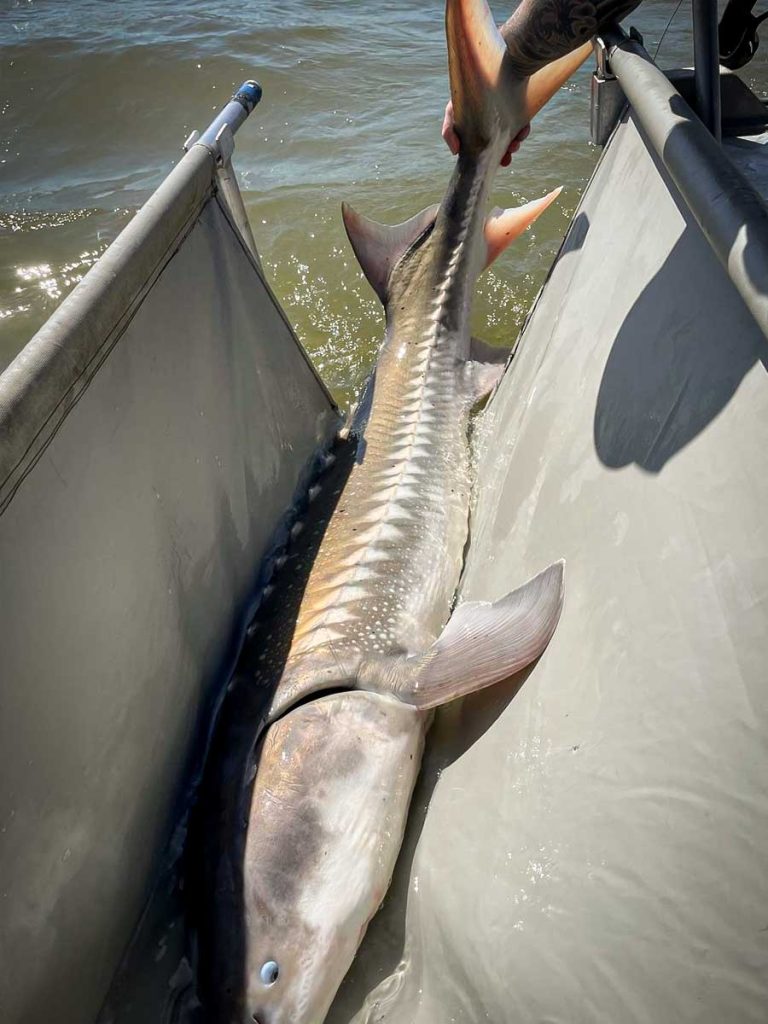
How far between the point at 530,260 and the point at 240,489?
2.82 meters

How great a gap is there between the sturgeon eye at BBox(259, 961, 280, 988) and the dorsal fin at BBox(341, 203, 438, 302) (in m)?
2.42

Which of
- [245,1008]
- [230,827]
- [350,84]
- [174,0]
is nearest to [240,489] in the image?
[230,827]

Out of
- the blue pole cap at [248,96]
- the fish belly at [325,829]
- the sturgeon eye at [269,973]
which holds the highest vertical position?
the blue pole cap at [248,96]

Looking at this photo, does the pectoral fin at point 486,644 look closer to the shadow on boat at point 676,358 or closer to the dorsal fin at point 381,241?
the shadow on boat at point 676,358

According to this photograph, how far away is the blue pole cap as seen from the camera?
218 cm

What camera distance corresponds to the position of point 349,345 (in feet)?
12.2

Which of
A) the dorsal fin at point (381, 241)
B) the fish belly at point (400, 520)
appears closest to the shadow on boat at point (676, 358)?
the fish belly at point (400, 520)

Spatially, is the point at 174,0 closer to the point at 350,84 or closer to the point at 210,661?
the point at 350,84

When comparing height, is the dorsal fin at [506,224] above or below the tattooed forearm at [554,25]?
below

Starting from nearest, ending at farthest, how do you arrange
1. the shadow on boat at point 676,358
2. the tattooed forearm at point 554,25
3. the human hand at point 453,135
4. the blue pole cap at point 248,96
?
the shadow on boat at point 676,358, the tattooed forearm at point 554,25, the blue pole cap at point 248,96, the human hand at point 453,135

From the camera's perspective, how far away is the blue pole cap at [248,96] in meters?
2.18

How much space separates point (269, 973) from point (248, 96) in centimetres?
231

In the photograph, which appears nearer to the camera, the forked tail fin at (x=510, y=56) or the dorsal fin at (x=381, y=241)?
the forked tail fin at (x=510, y=56)

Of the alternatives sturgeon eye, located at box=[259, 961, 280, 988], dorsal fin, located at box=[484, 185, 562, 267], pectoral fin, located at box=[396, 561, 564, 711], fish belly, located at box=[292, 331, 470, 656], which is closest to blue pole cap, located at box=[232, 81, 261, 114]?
fish belly, located at box=[292, 331, 470, 656]
